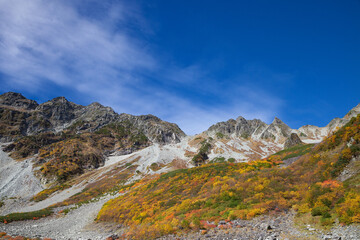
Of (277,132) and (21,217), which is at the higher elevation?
(277,132)

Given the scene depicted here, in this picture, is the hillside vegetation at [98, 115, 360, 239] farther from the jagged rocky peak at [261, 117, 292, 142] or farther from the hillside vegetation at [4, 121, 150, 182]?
the jagged rocky peak at [261, 117, 292, 142]

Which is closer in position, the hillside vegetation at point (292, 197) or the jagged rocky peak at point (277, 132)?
the hillside vegetation at point (292, 197)

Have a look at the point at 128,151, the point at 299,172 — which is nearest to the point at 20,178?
the point at 128,151

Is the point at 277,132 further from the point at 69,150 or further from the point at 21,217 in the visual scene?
the point at 21,217

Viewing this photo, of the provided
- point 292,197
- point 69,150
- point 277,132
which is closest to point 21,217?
point 292,197

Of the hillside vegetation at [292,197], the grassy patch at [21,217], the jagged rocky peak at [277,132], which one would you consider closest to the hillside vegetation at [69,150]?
the grassy patch at [21,217]

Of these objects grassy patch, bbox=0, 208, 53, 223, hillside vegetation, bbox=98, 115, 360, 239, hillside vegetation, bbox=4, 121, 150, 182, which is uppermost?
hillside vegetation, bbox=4, 121, 150, 182

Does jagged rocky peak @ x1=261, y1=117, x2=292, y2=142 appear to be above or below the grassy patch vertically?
above

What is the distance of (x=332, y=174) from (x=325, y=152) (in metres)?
6.31

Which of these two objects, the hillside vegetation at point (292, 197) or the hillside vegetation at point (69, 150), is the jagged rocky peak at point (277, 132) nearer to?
the hillside vegetation at point (69, 150)

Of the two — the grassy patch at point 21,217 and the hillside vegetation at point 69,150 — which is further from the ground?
the hillside vegetation at point 69,150

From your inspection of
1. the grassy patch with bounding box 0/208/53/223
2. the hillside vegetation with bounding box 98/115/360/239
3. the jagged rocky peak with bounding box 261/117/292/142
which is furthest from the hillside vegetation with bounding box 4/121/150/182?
the jagged rocky peak with bounding box 261/117/292/142

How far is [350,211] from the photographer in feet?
33.5

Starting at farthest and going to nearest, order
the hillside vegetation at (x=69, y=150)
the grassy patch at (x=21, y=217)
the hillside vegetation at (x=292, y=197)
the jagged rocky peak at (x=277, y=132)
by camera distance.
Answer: the jagged rocky peak at (x=277, y=132) < the hillside vegetation at (x=69, y=150) < the grassy patch at (x=21, y=217) < the hillside vegetation at (x=292, y=197)
